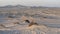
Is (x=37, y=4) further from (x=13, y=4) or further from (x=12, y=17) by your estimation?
(x=12, y=17)

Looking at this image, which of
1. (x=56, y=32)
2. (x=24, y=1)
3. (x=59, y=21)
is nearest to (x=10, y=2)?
(x=24, y=1)

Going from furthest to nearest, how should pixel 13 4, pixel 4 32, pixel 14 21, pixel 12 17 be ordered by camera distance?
pixel 13 4, pixel 12 17, pixel 14 21, pixel 4 32

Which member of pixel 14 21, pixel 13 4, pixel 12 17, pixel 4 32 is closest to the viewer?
pixel 4 32

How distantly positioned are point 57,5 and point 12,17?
58cm

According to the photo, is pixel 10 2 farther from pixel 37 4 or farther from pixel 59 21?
pixel 59 21

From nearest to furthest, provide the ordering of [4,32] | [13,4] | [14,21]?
1. [4,32]
2. [14,21]
3. [13,4]

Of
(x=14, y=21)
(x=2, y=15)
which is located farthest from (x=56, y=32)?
(x=2, y=15)

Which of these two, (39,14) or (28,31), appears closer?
(28,31)

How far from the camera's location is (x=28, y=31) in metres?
0.80

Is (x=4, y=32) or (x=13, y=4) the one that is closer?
(x=4, y=32)

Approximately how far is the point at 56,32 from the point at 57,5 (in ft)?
2.17

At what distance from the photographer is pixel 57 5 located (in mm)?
1413

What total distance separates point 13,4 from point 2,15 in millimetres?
345

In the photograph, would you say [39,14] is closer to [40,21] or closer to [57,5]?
[40,21]
